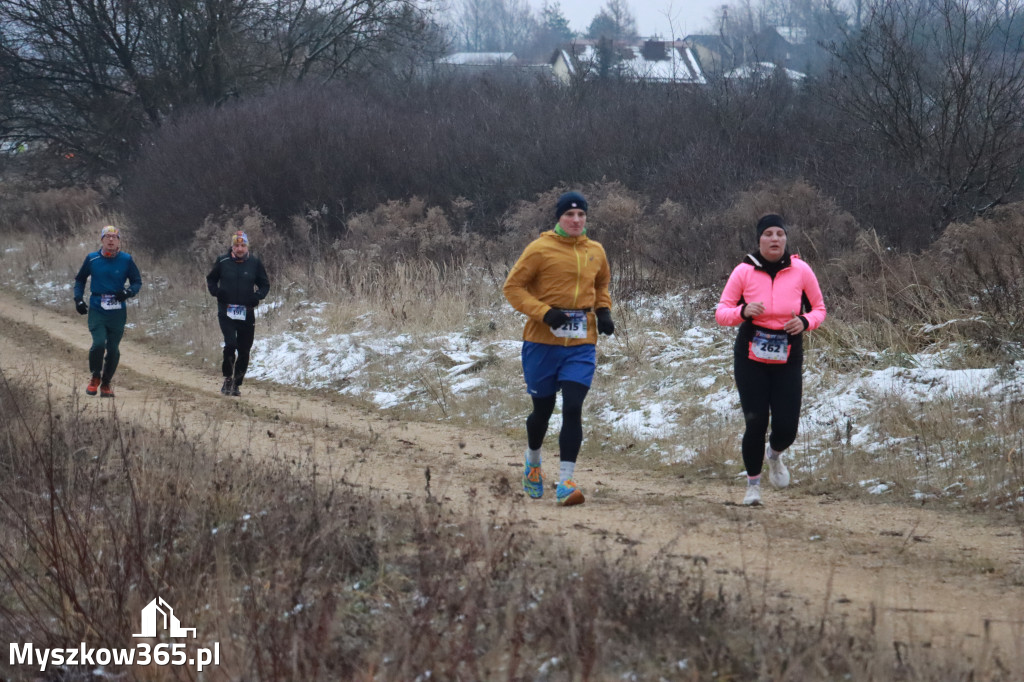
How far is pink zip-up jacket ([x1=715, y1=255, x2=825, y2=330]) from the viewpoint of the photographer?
20.0 ft

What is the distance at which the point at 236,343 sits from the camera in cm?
1124

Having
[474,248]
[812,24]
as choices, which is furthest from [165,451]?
[812,24]

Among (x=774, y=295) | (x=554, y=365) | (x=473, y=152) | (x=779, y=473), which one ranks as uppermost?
(x=473, y=152)

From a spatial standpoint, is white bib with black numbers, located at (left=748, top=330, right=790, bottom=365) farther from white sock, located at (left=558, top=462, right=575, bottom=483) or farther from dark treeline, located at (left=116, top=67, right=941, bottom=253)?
dark treeline, located at (left=116, top=67, right=941, bottom=253)

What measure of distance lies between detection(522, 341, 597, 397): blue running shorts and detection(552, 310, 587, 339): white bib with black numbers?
0.30ft

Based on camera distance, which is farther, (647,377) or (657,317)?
(657,317)

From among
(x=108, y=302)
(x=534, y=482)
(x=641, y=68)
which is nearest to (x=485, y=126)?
(x=641, y=68)

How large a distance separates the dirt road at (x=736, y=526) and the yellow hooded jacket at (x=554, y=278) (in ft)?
3.94

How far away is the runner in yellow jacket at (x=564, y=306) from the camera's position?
6277 mm

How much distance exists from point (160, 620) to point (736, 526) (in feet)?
11.1

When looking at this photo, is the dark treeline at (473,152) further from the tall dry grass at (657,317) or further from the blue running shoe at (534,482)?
the blue running shoe at (534,482)

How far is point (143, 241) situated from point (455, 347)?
12.5m
